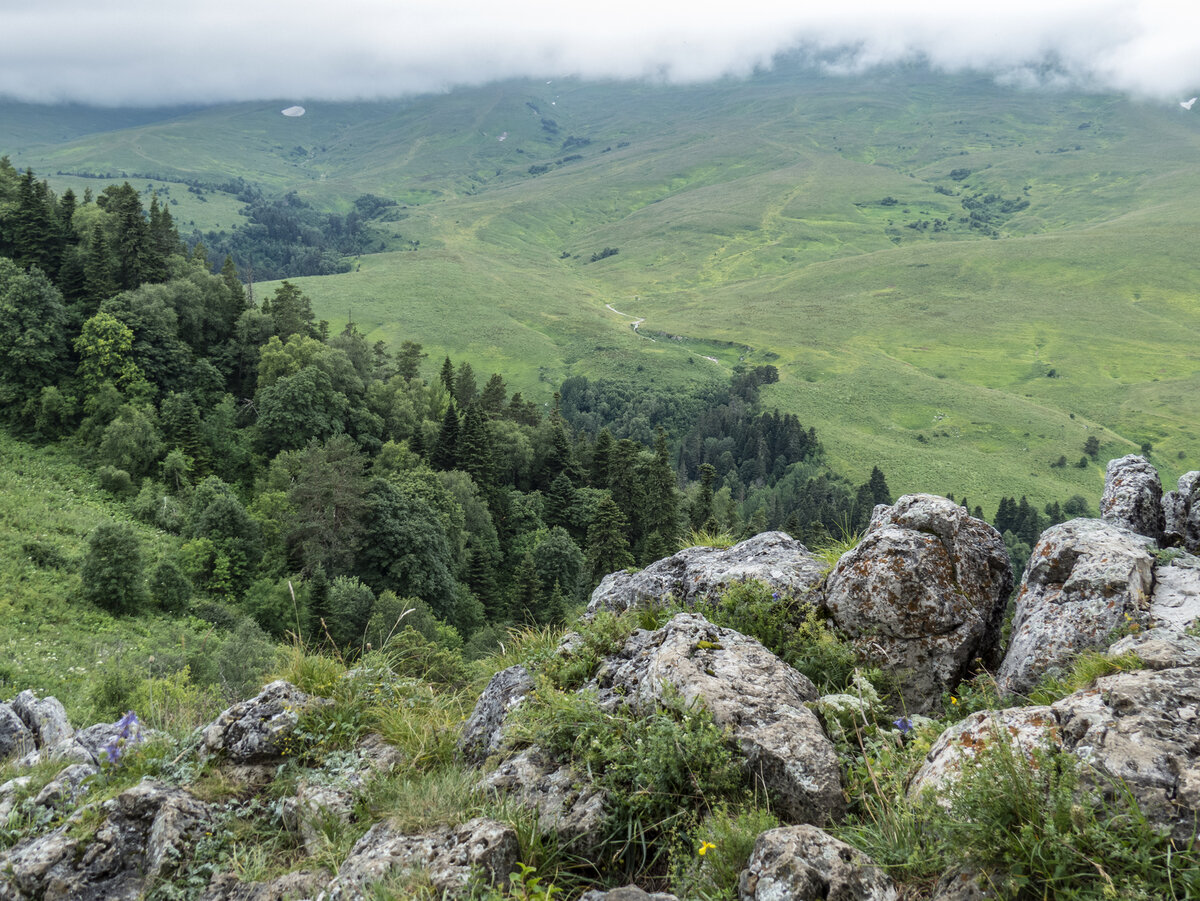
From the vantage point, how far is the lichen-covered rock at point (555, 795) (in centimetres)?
621

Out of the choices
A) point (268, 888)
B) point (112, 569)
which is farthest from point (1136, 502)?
point (112, 569)

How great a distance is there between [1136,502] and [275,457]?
221 feet

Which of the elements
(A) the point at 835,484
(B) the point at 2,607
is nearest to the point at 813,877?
(B) the point at 2,607

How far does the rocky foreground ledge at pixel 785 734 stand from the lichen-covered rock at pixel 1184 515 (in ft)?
0.15

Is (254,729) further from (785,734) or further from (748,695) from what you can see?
(785,734)

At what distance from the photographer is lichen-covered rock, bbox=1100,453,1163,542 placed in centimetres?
1084

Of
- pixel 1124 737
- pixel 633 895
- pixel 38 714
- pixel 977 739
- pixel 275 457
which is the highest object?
pixel 1124 737

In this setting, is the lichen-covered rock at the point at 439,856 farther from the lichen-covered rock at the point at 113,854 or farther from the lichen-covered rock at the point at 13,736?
the lichen-covered rock at the point at 13,736

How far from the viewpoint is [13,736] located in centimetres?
1123

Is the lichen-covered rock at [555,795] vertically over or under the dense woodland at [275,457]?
over

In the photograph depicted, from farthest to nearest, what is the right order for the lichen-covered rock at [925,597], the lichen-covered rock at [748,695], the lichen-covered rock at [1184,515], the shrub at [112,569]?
the shrub at [112,569] < the lichen-covered rock at [1184,515] < the lichen-covered rock at [925,597] < the lichen-covered rock at [748,695]

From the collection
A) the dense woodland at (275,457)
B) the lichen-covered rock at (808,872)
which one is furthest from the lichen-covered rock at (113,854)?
the dense woodland at (275,457)

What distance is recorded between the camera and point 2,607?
35.7m

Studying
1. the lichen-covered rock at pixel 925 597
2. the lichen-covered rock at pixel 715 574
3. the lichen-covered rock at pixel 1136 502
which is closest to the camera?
the lichen-covered rock at pixel 925 597
